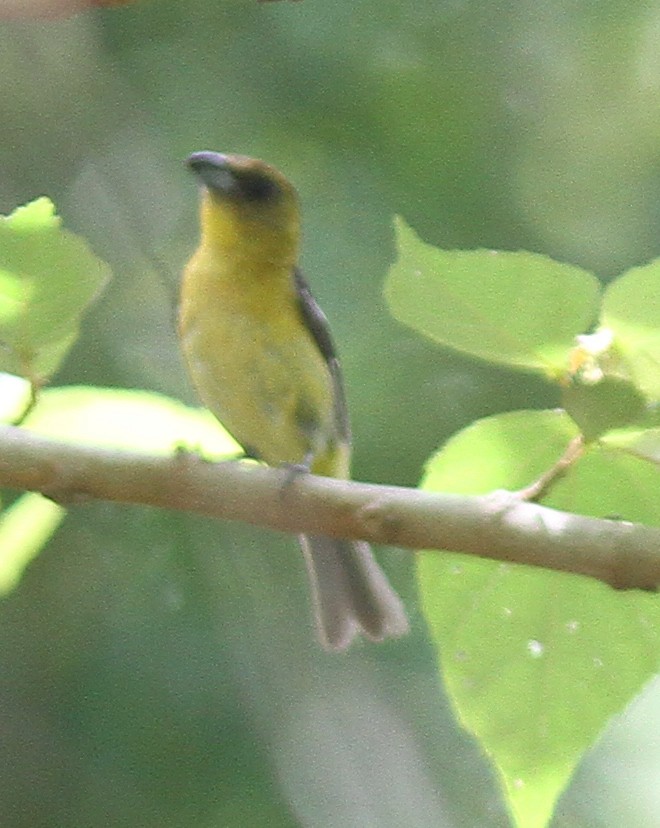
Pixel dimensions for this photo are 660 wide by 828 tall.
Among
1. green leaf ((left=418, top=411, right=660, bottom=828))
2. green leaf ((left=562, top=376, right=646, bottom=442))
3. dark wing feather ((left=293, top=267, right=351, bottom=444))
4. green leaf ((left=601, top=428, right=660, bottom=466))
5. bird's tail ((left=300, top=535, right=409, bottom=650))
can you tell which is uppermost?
green leaf ((left=562, top=376, right=646, bottom=442))

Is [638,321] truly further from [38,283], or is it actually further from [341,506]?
[38,283]

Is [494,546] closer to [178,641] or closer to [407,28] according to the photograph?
[178,641]

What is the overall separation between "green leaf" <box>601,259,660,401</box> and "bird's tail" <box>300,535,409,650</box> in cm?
47

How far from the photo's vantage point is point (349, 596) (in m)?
1.00

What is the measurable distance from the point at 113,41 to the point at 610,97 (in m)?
0.55

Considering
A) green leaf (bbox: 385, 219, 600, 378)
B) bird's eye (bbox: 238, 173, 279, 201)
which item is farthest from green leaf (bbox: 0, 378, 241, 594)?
bird's eye (bbox: 238, 173, 279, 201)

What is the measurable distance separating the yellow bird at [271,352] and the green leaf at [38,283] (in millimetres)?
433

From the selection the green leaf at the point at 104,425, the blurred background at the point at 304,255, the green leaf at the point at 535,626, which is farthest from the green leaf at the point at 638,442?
the blurred background at the point at 304,255

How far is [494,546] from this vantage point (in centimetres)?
44

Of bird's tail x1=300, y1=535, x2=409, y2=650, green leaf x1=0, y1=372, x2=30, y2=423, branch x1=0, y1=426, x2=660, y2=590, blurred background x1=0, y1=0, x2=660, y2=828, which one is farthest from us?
blurred background x1=0, y1=0, x2=660, y2=828

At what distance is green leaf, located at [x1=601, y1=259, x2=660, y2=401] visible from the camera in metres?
0.46

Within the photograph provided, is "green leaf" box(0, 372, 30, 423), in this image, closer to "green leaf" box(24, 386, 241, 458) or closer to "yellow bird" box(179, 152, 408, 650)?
"green leaf" box(24, 386, 241, 458)

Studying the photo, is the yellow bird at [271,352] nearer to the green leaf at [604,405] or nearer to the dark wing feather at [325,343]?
the dark wing feather at [325,343]

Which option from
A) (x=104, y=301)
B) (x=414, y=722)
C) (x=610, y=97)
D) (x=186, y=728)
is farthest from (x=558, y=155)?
(x=186, y=728)
